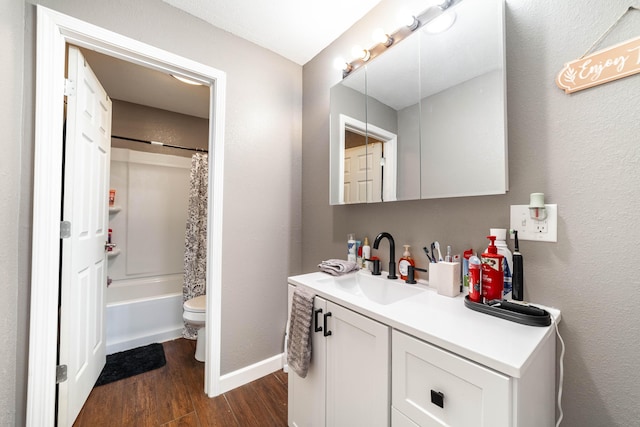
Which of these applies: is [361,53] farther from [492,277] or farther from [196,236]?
[196,236]

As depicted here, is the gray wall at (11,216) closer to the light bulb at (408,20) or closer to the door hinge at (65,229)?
the door hinge at (65,229)

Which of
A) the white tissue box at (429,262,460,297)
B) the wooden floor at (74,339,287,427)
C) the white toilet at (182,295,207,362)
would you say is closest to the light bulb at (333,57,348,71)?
the white tissue box at (429,262,460,297)

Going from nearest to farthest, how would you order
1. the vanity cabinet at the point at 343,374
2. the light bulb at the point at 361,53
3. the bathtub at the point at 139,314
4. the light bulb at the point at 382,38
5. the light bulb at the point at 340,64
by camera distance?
the vanity cabinet at the point at 343,374
the light bulb at the point at 382,38
the light bulb at the point at 361,53
the light bulb at the point at 340,64
the bathtub at the point at 139,314

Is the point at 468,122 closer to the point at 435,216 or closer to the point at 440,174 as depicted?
the point at 440,174

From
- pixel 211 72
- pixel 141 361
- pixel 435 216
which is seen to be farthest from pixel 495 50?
pixel 141 361

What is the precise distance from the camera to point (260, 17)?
1.63 metres

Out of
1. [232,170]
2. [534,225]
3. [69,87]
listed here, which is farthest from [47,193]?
[534,225]

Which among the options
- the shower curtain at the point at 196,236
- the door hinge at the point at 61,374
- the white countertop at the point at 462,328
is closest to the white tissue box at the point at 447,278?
the white countertop at the point at 462,328

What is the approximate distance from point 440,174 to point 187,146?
293 cm

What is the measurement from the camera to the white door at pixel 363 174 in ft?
4.84

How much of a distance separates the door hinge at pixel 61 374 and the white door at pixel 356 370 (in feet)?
4.49

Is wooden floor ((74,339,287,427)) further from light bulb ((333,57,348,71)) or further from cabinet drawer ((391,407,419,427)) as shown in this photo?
light bulb ((333,57,348,71))

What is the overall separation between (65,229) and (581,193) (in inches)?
87.1

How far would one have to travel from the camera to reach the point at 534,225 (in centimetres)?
95
